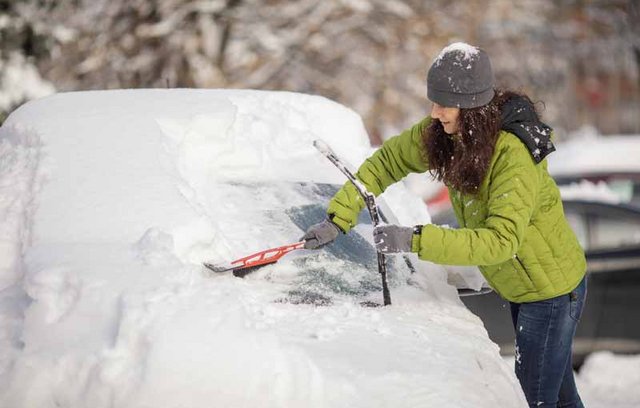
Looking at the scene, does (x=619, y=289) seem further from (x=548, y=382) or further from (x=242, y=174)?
(x=242, y=174)

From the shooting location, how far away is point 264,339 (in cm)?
283

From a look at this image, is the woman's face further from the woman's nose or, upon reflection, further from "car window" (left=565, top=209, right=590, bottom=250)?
"car window" (left=565, top=209, right=590, bottom=250)

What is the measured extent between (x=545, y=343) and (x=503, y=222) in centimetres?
69

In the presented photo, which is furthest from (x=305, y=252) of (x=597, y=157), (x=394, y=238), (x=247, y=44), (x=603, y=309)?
(x=247, y=44)

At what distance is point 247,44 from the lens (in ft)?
53.4

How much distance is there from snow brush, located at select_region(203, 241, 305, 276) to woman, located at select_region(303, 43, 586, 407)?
0.37 feet

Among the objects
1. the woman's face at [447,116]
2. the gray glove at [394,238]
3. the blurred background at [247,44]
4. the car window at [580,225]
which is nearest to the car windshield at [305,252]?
the gray glove at [394,238]

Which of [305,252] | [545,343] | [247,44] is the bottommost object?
[247,44]

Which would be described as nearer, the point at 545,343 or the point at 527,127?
the point at 527,127

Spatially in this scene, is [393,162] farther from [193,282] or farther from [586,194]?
[586,194]

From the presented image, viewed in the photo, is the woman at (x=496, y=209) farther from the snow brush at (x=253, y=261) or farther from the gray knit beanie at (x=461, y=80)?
the snow brush at (x=253, y=261)

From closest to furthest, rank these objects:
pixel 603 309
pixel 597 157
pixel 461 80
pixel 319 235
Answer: pixel 461 80 → pixel 319 235 → pixel 603 309 → pixel 597 157

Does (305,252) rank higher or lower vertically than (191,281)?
lower

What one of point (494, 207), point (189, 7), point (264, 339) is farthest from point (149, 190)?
point (189, 7)
